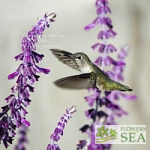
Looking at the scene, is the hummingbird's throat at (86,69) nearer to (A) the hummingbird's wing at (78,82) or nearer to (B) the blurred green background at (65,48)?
(A) the hummingbird's wing at (78,82)

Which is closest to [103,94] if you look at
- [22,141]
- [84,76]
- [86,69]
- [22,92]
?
[86,69]

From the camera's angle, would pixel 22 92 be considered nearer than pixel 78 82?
Yes

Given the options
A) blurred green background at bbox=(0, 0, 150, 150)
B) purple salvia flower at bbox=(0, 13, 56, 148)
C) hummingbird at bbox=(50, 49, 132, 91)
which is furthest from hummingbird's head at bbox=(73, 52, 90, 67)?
blurred green background at bbox=(0, 0, 150, 150)

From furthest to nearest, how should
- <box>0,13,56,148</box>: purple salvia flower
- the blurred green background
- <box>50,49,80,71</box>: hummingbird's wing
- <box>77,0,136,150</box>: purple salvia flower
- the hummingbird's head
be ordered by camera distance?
1. the blurred green background
2. the hummingbird's head
3. <box>50,49,80,71</box>: hummingbird's wing
4. <box>77,0,136,150</box>: purple salvia flower
5. <box>0,13,56,148</box>: purple salvia flower

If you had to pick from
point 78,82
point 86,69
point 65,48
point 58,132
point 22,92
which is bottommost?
point 58,132

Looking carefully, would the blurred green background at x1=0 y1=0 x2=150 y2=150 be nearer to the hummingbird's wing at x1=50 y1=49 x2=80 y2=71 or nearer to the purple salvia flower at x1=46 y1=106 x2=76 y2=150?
the hummingbird's wing at x1=50 y1=49 x2=80 y2=71

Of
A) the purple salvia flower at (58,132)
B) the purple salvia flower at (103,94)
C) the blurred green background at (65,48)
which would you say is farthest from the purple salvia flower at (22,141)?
the blurred green background at (65,48)

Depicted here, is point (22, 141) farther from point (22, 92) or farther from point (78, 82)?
point (22, 92)

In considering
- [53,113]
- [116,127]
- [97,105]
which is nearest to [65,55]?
[97,105]
